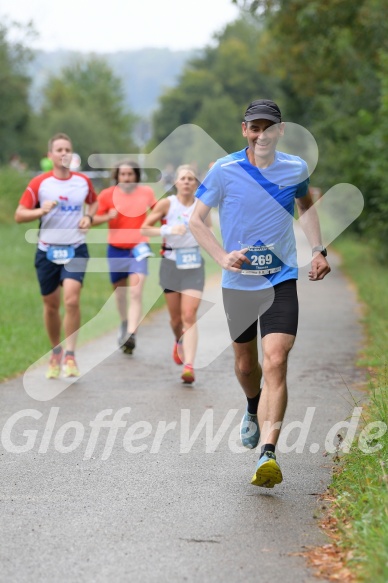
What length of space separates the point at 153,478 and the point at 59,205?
4.53 m

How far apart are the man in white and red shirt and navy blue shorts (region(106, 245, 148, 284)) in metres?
1.92

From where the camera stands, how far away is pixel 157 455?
744 centimetres

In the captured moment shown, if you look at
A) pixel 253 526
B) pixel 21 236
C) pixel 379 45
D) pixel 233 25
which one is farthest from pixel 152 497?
pixel 233 25

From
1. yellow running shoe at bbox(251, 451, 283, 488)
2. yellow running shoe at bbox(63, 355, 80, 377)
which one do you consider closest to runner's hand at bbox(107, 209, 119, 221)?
yellow running shoe at bbox(63, 355, 80, 377)

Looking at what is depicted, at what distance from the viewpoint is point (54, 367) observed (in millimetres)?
10977

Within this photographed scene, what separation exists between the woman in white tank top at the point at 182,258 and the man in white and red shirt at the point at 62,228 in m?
0.75

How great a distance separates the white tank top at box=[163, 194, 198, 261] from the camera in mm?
11180

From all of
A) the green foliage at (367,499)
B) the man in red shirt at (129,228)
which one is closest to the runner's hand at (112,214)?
the man in red shirt at (129,228)

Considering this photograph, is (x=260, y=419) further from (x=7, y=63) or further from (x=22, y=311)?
(x=7, y=63)

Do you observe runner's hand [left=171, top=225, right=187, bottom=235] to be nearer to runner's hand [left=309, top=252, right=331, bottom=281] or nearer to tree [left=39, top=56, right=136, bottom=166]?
runner's hand [left=309, top=252, right=331, bottom=281]

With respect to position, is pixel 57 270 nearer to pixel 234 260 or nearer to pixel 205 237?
pixel 205 237

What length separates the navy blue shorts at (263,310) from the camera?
673cm

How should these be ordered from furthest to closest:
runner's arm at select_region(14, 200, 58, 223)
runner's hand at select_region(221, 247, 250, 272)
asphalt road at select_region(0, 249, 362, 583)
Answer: runner's arm at select_region(14, 200, 58, 223), runner's hand at select_region(221, 247, 250, 272), asphalt road at select_region(0, 249, 362, 583)

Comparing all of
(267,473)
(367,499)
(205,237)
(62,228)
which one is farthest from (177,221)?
(367,499)
